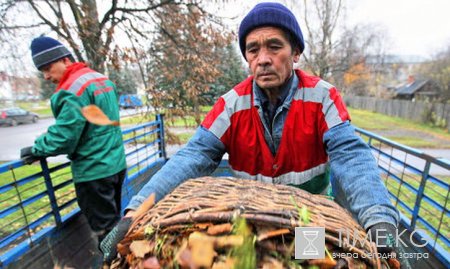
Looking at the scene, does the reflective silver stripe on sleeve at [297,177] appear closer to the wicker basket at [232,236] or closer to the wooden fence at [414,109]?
the wicker basket at [232,236]

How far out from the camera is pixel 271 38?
1.39 metres

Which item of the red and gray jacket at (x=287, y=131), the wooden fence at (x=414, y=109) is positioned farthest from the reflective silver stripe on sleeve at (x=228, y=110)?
the wooden fence at (x=414, y=109)

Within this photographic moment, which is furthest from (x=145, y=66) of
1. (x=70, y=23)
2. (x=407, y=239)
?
(x=407, y=239)

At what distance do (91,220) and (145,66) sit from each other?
372 cm

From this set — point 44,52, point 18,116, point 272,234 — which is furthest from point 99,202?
point 18,116

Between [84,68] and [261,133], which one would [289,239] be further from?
[84,68]

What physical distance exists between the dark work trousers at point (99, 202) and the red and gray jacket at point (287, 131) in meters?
1.58

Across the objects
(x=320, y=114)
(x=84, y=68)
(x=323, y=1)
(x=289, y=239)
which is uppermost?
(x=323, y=1)

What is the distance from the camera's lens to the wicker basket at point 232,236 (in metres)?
0.63

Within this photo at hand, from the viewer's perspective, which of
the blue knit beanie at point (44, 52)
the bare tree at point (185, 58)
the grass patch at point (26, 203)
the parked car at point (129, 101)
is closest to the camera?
the grass patch at point (26, 203)

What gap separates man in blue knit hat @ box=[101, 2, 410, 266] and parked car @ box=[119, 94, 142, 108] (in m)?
4.09

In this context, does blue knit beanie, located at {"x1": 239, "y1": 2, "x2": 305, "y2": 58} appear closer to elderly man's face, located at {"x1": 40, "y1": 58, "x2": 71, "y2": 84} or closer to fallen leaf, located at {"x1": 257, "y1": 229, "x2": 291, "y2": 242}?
fallen leaf, located at {"x1": 257, "y1": 229, "x2": 291, "y2": 242}

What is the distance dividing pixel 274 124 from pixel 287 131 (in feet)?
0.28

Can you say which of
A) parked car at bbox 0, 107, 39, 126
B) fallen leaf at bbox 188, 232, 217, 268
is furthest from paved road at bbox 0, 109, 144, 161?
fallen leaf at bbox 188, 232, 217, 268
